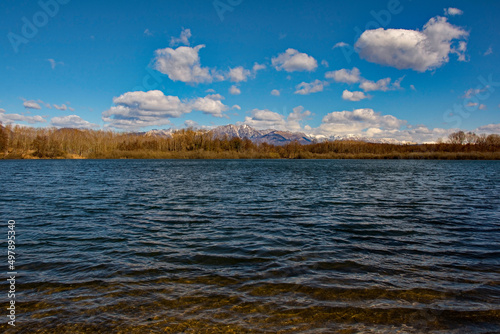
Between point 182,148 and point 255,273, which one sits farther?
point 182,148

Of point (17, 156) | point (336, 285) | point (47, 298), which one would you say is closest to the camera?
point (47, 298)

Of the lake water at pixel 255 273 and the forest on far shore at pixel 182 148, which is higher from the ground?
the forest on far shore at pixel 182 148

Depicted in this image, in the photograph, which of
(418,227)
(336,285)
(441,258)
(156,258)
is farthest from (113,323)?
(418,227)

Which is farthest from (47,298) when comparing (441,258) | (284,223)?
(441,258)

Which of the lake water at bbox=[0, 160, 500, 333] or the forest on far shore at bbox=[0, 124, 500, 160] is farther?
the forest on far shore at bbox=[0, 124, 500, 160]

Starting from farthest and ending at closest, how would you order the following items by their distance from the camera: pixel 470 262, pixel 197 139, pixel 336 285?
pixel 197 139
pixel 470 262
pixel 336 285

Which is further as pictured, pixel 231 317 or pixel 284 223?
pixel 284 223

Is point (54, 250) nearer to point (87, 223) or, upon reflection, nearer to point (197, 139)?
point (87, 223)

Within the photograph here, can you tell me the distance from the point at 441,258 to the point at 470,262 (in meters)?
0.68

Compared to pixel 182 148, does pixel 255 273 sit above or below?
below

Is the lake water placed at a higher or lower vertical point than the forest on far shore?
lower

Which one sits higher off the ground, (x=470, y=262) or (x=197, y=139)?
(x=197, y=139)

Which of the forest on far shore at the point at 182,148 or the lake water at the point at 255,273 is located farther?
the forest on far shore at the point at 182,148

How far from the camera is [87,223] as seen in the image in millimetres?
12719
